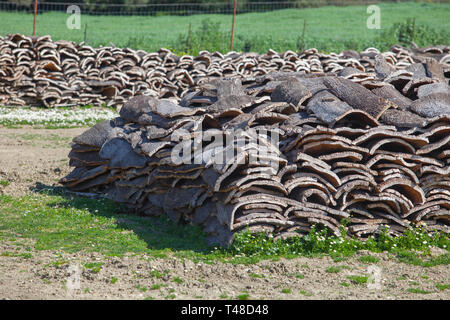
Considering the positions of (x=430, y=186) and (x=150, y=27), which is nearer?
(x=430, y=186)

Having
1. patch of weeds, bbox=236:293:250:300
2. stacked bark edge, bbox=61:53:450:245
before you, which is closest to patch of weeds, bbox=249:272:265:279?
patch of weeds, bbox=236:293:250:300

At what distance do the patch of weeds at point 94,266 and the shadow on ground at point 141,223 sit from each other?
827 mm

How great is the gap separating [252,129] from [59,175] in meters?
4.75

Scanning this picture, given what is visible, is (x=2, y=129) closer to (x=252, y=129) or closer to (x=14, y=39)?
(x=14, y=39)

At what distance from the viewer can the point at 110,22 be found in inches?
1502

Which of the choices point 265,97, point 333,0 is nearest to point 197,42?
point 265,97

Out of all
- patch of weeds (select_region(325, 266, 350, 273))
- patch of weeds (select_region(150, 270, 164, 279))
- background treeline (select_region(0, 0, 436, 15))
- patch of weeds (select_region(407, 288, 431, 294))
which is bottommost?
patch of weeds (select_region(150, 270, 164, 279))

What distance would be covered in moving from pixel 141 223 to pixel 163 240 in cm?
98

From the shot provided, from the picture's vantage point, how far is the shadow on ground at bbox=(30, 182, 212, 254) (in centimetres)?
714

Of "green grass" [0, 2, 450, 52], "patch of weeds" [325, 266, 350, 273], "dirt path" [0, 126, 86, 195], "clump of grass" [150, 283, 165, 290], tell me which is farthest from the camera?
"green grass" [0, 2, 450, 52]

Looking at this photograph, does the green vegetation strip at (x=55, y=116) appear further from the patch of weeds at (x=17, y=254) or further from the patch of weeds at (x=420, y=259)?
the patch of weeds at (x=420, y=259)

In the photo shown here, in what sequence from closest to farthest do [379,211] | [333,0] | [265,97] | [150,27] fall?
[379,211] < [265,97] < [150,27] < [333,0]

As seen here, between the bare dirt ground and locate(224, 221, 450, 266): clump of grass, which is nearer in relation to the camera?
the bare dirt ground

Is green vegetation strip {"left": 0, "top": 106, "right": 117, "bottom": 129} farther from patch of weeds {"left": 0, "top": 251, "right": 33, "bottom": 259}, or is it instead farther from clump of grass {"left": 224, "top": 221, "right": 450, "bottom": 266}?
clump of grass {"left": 224, "top": 221, "right": 450, "bottom": 266}
